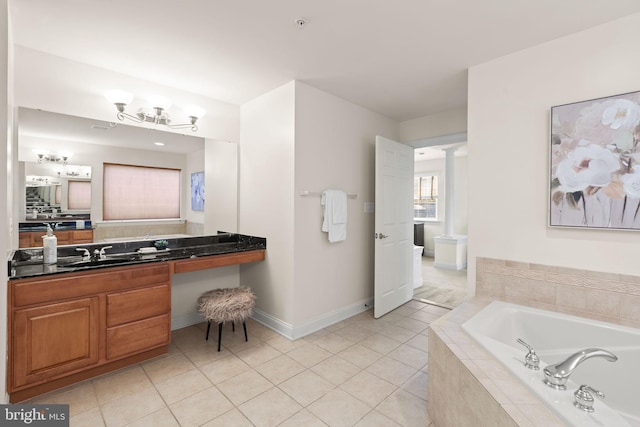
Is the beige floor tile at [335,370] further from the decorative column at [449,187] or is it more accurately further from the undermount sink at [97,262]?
the decorative column at [449,187]

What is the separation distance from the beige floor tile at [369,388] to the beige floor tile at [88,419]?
151 centimetres

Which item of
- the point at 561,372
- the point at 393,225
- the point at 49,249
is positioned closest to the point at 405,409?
the point at 561,372

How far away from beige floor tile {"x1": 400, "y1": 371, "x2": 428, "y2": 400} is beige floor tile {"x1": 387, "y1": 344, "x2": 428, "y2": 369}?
0.46 ft

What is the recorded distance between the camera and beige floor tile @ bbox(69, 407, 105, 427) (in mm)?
1684

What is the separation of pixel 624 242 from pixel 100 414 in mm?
3444

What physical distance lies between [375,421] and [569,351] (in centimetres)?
129

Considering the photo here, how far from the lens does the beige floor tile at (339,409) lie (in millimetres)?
1739

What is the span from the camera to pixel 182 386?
6.77 ft

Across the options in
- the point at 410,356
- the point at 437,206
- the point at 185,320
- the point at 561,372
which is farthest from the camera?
the point at 437,206

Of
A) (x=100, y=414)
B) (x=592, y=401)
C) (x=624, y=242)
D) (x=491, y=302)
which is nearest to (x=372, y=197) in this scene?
(x=491, y=302)

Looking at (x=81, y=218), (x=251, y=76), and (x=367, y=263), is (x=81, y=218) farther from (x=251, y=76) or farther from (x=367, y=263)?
(x=367, y=263)

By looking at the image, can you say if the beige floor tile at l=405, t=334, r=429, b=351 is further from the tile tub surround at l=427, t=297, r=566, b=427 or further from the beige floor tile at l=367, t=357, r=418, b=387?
the tile tub surround at l=427, t=297, r=566, b=427

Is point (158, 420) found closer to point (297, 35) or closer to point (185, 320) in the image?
point (185, 320)

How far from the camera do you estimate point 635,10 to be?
1.76m
